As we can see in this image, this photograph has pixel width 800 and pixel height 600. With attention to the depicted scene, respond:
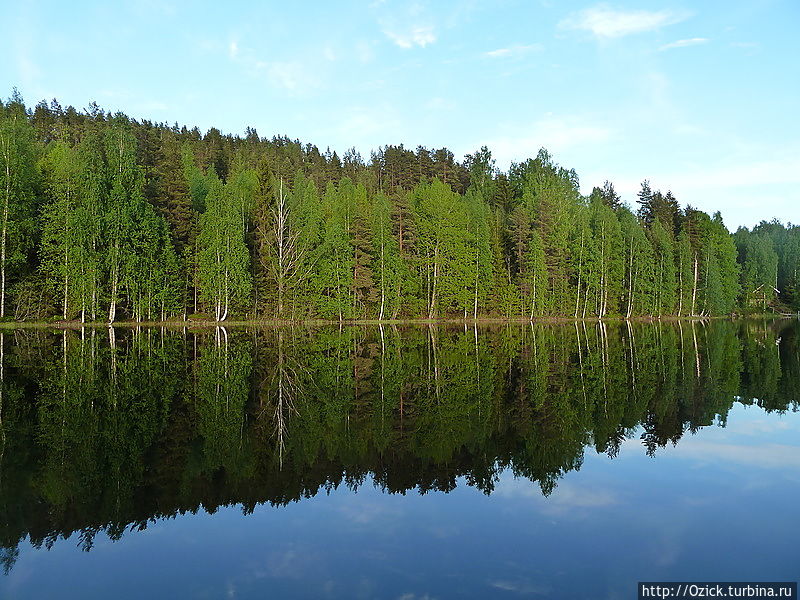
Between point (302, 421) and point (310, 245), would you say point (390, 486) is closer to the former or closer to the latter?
point (302, 421)

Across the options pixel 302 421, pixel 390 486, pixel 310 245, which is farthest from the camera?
pixel 310 245

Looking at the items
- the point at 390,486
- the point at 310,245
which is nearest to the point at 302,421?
the point at 390,486

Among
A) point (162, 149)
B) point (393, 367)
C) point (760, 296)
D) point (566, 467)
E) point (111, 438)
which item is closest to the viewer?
point (566, 467)

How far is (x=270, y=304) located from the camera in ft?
182

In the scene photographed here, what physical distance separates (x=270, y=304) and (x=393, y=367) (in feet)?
115

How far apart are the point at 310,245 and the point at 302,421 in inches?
1791

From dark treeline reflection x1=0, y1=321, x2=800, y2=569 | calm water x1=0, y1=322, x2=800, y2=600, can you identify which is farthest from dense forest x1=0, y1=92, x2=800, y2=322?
calm water x1=0, y1=322, x2=800, y2=600

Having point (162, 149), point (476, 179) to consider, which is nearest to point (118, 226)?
point (162, 149)

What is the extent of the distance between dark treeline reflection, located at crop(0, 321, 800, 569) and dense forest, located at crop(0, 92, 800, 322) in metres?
22.7

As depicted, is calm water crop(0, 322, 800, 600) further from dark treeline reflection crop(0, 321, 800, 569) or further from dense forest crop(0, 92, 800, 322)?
dense forest crop(0, 92, 800, 322)

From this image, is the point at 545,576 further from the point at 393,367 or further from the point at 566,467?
the point at 393,367

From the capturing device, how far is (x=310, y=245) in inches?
2255

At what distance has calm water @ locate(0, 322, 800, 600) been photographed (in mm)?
6324

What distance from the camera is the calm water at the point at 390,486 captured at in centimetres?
632
